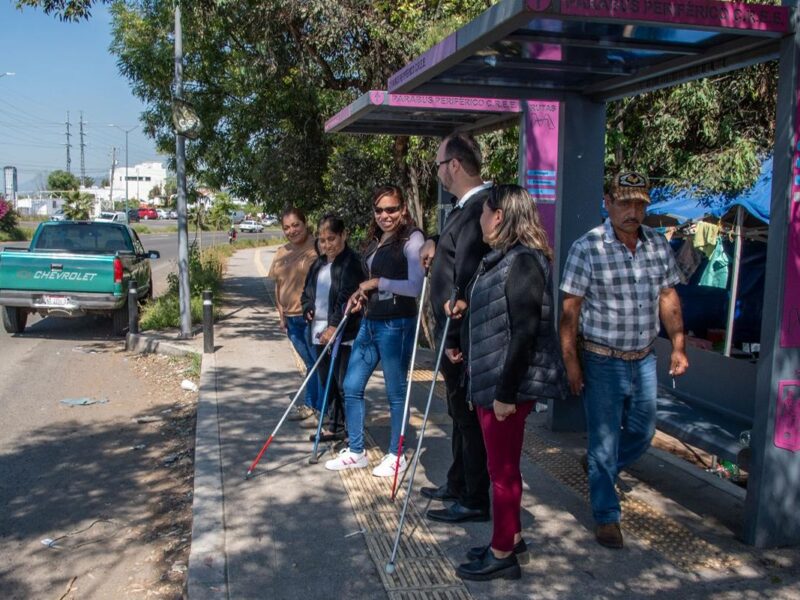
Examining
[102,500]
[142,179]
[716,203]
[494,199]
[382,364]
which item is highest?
[142,179]

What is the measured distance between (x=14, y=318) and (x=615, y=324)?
10.9m

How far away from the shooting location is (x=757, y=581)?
12.1ft

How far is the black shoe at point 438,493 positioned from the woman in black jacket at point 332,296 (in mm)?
1252

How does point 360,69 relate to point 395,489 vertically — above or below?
above

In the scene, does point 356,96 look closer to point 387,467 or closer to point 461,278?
point 387,467

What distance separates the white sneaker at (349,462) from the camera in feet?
17.6

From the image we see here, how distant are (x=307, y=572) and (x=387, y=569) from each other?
0.41m

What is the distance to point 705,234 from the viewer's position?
9211mm

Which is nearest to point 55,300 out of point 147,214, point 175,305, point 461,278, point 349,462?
point 175,305

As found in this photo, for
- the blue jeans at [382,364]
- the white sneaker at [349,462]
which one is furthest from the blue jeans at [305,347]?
the blue jeans at [382,364]

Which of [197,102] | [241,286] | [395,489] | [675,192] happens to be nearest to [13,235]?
[241,286]

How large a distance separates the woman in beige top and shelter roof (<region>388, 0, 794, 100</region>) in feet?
4.95

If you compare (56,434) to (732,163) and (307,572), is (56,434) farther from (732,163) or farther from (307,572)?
(732,163)

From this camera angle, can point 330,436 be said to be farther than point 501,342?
Yes
